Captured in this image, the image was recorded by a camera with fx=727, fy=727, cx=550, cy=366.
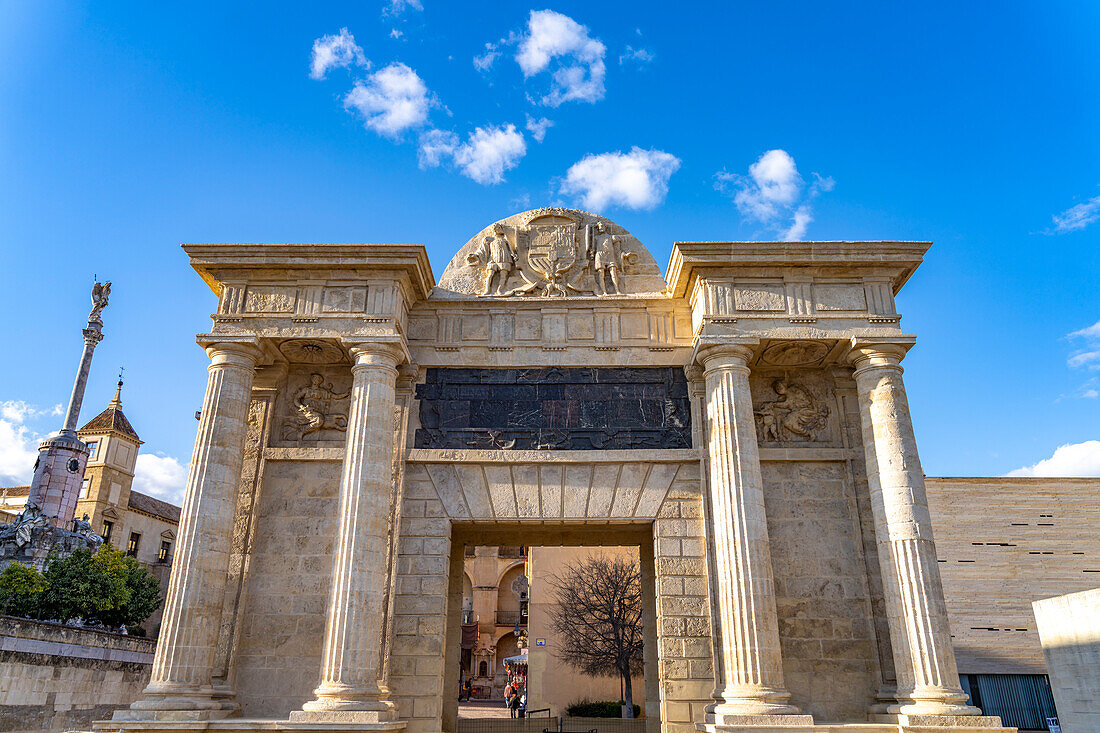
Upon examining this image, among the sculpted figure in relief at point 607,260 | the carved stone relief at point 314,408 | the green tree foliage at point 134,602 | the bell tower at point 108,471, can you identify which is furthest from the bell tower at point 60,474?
the sculpted figure in relief at point 607,260

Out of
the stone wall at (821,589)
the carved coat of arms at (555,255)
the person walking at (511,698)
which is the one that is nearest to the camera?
the stone wall at (821,589)

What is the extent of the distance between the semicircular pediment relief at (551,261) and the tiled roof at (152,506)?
41.8m

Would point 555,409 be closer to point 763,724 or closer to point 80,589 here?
point 763,724

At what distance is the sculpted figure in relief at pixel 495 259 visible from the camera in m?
14.5

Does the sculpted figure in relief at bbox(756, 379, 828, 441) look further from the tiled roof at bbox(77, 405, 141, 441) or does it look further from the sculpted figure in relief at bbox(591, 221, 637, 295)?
the tiled roof at bbox(77, 405, 141, 441)

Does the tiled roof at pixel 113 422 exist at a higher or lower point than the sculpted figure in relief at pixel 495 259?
higher

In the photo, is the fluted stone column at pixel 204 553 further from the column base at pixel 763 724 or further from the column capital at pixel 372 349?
the column base at pixel 763 724

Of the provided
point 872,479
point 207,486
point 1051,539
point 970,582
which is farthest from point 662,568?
point 1051,539

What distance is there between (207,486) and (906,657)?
1122 cm

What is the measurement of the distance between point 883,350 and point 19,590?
27335 mm

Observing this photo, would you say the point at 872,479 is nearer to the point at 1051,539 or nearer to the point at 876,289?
the point at 876,289

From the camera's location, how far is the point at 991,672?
72.8 feet

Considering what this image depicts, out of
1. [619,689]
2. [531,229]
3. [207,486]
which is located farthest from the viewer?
[619,689]

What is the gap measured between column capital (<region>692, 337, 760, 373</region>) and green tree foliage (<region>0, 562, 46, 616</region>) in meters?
24.7
